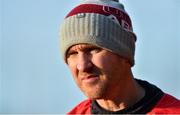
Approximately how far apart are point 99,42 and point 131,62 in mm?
344

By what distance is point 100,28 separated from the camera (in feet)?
14.0

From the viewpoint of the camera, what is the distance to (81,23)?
14.1ft

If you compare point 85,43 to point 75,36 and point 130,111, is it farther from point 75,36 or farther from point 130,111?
point 130,111

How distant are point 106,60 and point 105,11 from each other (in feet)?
1.49

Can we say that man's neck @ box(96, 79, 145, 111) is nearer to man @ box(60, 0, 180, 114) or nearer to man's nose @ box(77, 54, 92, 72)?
man @ box(60, 0, 180, 114)

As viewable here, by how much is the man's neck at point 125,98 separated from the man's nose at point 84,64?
0.36 m

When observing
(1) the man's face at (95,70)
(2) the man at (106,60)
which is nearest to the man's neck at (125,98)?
(2) the man at (106,60)

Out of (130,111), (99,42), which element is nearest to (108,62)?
(99,42)

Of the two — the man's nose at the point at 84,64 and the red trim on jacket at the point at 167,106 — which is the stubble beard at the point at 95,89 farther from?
the red trim on jacket at the point at 167,106

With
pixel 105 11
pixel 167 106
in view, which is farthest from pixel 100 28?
pixel 167 106

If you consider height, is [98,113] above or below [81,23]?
below

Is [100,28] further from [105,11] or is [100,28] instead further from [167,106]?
[167,106]

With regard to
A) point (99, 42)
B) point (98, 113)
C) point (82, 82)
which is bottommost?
point (98, 113)

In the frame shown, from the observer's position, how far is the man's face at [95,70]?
4.02m
